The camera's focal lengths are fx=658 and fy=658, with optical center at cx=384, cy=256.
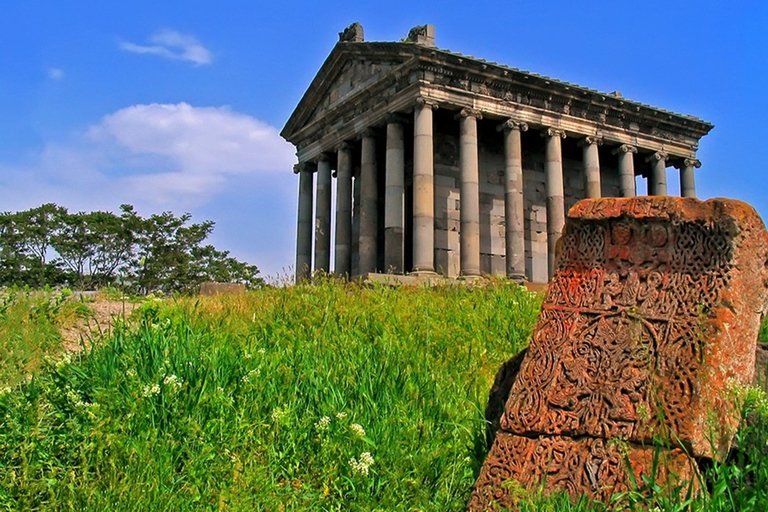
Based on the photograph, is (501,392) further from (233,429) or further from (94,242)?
(94,242)

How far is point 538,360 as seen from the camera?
419 centimetres

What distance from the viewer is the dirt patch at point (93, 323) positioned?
746cm

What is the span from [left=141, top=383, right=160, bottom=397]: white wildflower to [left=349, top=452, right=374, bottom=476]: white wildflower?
1.40m

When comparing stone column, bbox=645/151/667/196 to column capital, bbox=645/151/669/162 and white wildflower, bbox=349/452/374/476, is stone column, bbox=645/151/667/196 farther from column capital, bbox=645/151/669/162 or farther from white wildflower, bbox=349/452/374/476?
white wildflower, bbox=349/452/374/476

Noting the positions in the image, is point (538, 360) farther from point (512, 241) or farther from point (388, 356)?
point (512, 241)

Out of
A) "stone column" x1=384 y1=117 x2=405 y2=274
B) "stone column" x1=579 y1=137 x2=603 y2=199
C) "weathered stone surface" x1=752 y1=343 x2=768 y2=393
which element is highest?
"stone column" x1=579 y1=137 x2=603 y2=199

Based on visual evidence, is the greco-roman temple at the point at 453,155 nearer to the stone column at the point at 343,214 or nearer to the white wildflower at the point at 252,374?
the stone column at the point at 343,214

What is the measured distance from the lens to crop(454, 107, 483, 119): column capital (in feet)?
74.5

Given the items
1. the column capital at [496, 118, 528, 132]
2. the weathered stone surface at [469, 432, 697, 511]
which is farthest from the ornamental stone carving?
the weathered stone surface at [469, 432, 697, 511]

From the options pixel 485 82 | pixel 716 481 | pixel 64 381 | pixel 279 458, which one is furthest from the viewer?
pixel 485 82

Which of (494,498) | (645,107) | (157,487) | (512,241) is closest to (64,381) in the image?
(157,487)

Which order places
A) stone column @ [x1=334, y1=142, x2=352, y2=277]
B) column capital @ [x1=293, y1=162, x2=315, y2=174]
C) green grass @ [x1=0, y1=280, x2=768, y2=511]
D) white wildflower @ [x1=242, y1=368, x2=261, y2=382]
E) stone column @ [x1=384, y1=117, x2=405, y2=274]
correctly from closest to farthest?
green grass @ [x1=0, y1=280, x2=768, y2=511] → white wildflower @ [x1=242, y1=368, x2=261, y2=382] → stone column @ [x1=384, y1=117, x2=405, y2=274] → stone column @ [x1=334, y1=142, x2=352, y2=277] → column capital @ [x1=293, y1=162, x2=315, y2=174]

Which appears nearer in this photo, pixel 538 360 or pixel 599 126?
pixel 538 360

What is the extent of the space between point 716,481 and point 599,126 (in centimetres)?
2420
